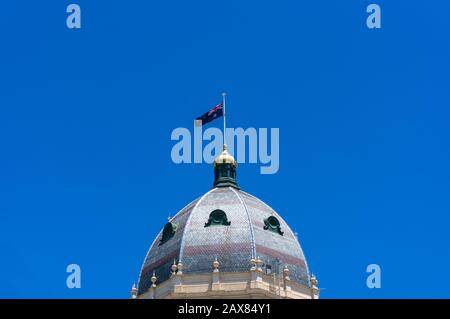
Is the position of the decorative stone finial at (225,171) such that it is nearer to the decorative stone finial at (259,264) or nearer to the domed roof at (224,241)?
the domed roof at (224,241)

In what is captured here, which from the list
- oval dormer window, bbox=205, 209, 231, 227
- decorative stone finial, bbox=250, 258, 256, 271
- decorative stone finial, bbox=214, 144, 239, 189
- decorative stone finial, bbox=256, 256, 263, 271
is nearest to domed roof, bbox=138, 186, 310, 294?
oval dormer window, bbox=205, 209, 231, 227

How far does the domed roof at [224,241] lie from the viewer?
87.5 metres

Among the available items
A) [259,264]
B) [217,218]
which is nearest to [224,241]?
[217,218]

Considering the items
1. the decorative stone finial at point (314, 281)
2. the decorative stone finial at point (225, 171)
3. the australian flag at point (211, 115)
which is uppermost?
the australian flag at point (211, 115)

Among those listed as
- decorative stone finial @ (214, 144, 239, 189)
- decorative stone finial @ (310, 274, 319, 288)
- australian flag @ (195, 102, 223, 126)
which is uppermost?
australian flag @ (195, 102, 223, 126)

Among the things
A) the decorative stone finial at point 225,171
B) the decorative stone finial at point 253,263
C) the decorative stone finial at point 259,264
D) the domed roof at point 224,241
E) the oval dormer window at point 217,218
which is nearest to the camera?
the decorative stone finial at point 253,263

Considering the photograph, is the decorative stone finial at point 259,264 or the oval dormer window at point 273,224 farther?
the oval dormer window at point 273,224

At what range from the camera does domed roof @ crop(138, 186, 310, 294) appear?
87.5 meters

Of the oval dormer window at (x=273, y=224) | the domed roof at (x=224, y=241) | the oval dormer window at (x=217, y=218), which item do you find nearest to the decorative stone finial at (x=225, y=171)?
the domed roof at (x=224, y=241)

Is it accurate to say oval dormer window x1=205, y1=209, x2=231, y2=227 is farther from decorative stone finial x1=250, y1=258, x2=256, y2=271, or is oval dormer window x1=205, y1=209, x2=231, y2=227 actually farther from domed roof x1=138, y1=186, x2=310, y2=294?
decorative stone finial x1=250, y1=258, x2=256, y2=271
